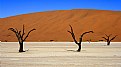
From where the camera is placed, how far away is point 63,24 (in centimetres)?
9450

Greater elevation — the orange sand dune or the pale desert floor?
the orange sand dune

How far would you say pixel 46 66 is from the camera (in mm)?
15094

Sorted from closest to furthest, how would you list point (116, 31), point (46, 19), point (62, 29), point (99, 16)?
point (116, 31)
point (62, 29)
point (99, 16)
point (46, 19)

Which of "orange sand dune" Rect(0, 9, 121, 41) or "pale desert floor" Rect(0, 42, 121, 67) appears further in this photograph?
"orange sand dune" Rect(0, 9, 121, 41)

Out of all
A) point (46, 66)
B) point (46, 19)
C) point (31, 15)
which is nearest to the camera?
point (46, 66)

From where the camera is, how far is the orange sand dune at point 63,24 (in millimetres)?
81250

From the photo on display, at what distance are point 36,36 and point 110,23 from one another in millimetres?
21468

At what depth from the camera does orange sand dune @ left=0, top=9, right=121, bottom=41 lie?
81.2 meters

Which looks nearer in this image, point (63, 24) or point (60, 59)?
point (60, 59)

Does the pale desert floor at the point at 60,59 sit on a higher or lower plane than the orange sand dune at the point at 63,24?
lower

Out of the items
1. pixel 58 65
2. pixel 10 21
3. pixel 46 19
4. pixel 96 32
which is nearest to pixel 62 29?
pixel 96 32

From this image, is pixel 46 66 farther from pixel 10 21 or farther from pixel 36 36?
pixel 10 21

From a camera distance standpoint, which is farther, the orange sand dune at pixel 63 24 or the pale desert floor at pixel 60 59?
the orange sand dune at pixel 63 24

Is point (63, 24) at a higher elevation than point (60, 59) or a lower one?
higher
